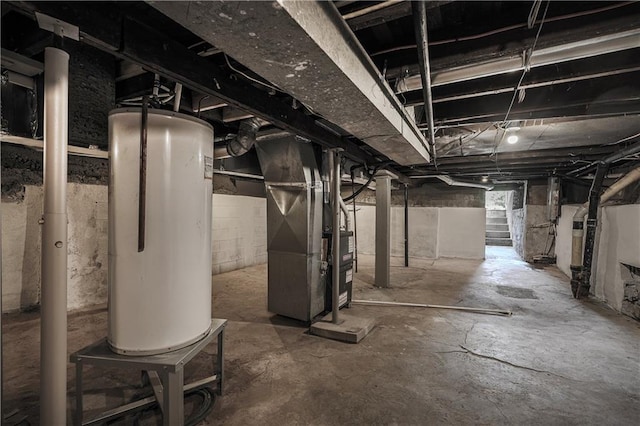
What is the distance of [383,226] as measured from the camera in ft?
14.3

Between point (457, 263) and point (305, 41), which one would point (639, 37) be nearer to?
point (305, 41)

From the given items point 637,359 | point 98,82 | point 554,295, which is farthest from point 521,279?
point 98,82

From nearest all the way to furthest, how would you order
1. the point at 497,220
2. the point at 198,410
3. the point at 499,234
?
the point at 198,410, the point at 499,234, the point at 497,220

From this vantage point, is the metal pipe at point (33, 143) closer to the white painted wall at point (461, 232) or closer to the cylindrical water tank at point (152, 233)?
the cylindrical water tank at point (152, 233)

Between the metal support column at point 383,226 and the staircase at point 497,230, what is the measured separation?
7172 millimetres

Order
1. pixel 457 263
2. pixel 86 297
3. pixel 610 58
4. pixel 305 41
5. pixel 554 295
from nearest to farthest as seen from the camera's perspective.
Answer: pixel 305 41 < pixel 610 58 < pixel 86 297 < pixel 554 295 < pixel 457 263

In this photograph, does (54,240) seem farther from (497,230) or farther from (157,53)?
(497,230)

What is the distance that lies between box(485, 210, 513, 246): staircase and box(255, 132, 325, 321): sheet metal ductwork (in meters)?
8.93

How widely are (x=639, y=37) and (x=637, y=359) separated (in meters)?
2.39

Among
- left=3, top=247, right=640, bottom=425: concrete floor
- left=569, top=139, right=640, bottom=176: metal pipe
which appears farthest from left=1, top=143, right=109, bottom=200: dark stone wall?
left=569, top=139, right=640, bottom=176: metal pipe

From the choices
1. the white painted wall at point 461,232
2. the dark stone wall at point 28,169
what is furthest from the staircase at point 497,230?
the dark stone wall at point 28,169

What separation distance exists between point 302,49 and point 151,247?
106 cm

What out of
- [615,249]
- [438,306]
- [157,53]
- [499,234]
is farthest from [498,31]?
[499,234]

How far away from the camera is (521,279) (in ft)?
16.0
